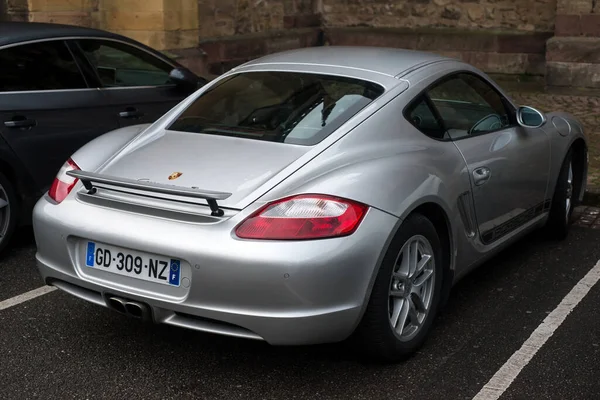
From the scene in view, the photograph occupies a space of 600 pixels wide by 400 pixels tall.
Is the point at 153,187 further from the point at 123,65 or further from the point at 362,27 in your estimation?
the point at 362,27

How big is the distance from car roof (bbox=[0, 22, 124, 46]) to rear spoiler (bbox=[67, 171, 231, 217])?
7.71 ft

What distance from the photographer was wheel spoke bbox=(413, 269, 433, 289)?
420 centimetres

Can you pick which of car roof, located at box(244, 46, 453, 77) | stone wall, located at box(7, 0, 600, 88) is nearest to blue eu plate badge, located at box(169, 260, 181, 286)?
car roof, located at box(244, 46, 453, 77)

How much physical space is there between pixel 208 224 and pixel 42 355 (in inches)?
49.5

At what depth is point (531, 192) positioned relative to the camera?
5426 mm

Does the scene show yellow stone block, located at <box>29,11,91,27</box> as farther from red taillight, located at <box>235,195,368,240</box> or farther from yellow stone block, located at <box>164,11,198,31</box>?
red taillight, located at <box>235,195,368,240</box>

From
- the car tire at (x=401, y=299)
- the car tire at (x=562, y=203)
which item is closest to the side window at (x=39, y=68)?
the car tire at (x=401, y=299)

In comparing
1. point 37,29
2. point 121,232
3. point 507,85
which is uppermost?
point 37,29

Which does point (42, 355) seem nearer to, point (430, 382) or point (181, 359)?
point (181, 359)

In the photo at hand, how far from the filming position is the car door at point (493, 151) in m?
4.79

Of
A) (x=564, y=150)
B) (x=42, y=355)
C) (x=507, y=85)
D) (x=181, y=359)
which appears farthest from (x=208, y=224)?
(x=507, y=85)

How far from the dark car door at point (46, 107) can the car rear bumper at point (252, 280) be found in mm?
2247

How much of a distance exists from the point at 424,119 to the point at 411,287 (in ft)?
3.15

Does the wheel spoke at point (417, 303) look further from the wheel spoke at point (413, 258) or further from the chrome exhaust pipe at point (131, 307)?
the chrome exhaust pipe at point (131, 307)
